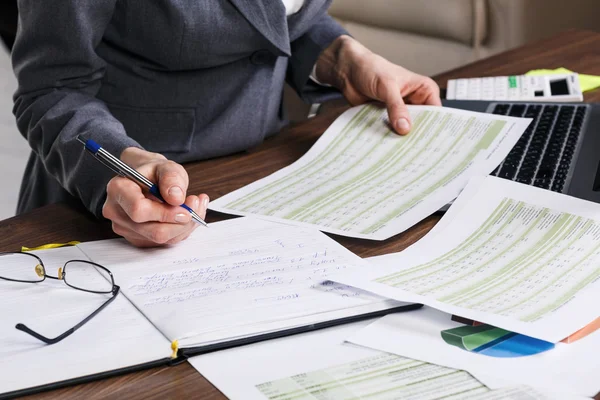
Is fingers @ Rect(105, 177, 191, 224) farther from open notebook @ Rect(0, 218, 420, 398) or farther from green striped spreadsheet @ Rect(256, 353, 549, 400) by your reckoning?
green striped spreadsheet @ Rect(256, 353, 549, 400)

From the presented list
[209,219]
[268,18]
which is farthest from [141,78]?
[209,219]

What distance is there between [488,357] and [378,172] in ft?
1.32

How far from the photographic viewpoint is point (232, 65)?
1.10 m

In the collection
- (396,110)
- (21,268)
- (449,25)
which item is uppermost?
(449,25)

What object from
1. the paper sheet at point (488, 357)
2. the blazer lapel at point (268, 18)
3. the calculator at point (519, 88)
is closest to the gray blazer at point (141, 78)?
the blazer lapel at point (268, 18)

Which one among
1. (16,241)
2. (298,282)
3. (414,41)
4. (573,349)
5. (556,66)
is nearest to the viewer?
(573,349)

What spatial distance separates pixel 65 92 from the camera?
0.96m

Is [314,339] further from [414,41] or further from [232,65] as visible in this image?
[414,41]

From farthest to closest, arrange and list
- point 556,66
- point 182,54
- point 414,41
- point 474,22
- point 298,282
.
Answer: point 414,41, point 474,22, point 556,66, point 182,54, point 298,282

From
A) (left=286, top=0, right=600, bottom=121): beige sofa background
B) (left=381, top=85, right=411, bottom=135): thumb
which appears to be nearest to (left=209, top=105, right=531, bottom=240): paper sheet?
(left=381, top=85, right=411, bottom=135): thumb

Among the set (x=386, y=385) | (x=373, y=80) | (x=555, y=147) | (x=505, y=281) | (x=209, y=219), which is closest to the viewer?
(x=386, y=385)

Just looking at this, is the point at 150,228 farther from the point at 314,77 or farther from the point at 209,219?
the point at 314,77

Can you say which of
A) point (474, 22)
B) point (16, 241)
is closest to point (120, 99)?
point (16, 241)

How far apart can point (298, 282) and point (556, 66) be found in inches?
35.2
